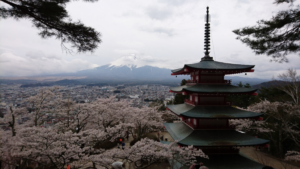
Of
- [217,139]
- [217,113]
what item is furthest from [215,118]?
[217,139]

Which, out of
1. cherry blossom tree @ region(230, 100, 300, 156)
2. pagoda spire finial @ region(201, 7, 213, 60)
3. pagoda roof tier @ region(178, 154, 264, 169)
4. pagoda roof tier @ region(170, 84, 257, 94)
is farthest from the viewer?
cherry blossom tree @ region(230, 100, 300, 156)

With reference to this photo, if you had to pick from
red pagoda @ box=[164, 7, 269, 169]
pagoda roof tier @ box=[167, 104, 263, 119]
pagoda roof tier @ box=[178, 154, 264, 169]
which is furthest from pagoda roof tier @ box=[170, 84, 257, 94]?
pagoda roof tier @ box=[178, 154, 264, 169]

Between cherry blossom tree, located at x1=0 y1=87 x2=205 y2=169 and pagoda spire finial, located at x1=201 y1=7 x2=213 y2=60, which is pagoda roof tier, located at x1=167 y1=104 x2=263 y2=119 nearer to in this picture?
cherry blossom tree, located at x1=0 y1=87 x2=205 y2=169

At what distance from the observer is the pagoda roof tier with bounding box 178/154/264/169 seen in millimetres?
7271

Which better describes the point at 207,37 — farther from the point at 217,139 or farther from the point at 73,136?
the point at 73,136

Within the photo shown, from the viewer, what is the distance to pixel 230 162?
298 inches

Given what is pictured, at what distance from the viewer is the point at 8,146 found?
9.23 meters

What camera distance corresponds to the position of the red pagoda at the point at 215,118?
7516 millimetres

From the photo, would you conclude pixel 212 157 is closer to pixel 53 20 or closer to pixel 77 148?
pixel 77 148

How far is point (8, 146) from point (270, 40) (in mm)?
13632

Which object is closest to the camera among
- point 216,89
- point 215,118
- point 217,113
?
point 215,118

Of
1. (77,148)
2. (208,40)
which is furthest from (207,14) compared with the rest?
(77,148)

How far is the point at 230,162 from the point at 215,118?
82.7 inches

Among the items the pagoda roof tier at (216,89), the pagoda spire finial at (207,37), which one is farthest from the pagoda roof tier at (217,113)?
the pagoda spire finial at (207,37)
